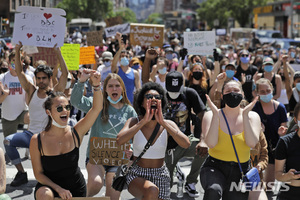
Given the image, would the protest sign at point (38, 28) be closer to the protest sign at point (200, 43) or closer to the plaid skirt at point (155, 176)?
the plaid skirt at point (155, 176)

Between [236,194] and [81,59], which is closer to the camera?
[236,194]

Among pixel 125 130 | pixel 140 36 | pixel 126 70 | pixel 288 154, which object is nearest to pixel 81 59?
pixel 126 70

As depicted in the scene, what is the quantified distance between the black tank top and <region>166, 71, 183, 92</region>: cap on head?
1853 millimetres

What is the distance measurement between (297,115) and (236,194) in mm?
935

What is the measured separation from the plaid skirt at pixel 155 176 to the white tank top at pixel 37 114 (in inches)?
93.2

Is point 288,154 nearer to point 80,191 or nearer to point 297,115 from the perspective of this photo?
point 297,115

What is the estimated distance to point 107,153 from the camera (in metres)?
5.42

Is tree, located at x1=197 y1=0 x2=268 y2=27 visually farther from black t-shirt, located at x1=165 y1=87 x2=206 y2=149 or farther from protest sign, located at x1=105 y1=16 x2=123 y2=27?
black t-shirt, located at x1=165 y1=87 x2=206 y2=149

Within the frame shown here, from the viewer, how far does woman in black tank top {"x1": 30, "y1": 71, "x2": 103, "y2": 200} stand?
14.6ft

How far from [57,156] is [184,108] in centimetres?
215

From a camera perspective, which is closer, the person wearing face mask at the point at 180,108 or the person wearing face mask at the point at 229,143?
the person wearing face mask at the point at 229,143

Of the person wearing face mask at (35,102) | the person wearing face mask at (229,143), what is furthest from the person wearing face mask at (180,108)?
the person wearing face mask at (35,102)

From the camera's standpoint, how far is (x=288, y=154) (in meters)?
4.48

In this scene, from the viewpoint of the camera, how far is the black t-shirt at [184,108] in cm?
616
